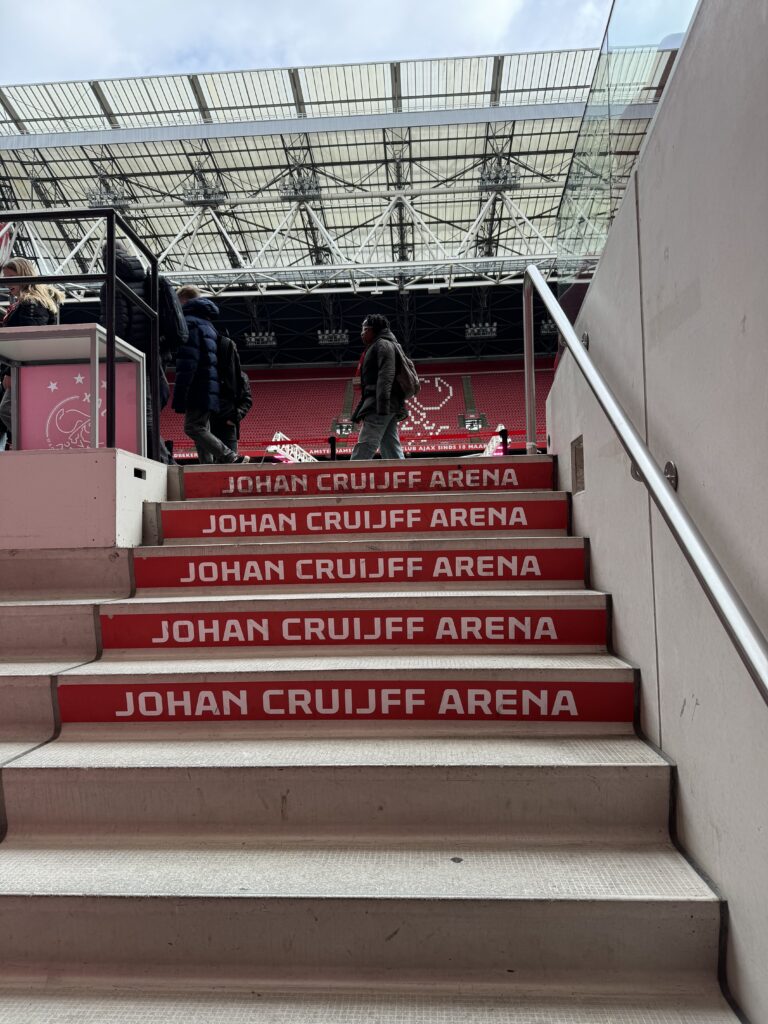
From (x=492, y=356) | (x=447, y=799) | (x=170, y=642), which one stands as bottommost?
(x=447, y=799)

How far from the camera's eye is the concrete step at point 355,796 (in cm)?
156

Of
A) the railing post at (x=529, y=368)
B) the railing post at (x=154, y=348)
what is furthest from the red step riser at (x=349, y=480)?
the railing post at (x=529, y=368)

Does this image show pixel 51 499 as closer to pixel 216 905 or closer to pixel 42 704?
pixel 42 704

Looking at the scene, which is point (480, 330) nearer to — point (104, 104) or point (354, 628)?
point (104, 104)

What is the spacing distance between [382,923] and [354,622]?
937mm

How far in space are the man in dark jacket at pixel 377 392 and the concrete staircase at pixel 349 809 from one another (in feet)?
6.29

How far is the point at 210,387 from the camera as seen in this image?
423cm

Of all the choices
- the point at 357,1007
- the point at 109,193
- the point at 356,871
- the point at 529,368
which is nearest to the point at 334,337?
the point at 109,193

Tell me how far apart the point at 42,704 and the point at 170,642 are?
1.31 ft

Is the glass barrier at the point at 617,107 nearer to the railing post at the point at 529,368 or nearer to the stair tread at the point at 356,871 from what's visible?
the railing post at the point at 529,368

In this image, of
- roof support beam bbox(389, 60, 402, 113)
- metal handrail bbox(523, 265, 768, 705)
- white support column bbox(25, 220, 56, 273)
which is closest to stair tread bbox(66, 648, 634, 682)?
metal handrail bbox(523, 265, 768, 705)

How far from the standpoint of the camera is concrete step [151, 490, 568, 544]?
8.84 feet

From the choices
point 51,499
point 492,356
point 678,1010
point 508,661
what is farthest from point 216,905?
point 492,356

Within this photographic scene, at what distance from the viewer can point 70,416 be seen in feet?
9.44
